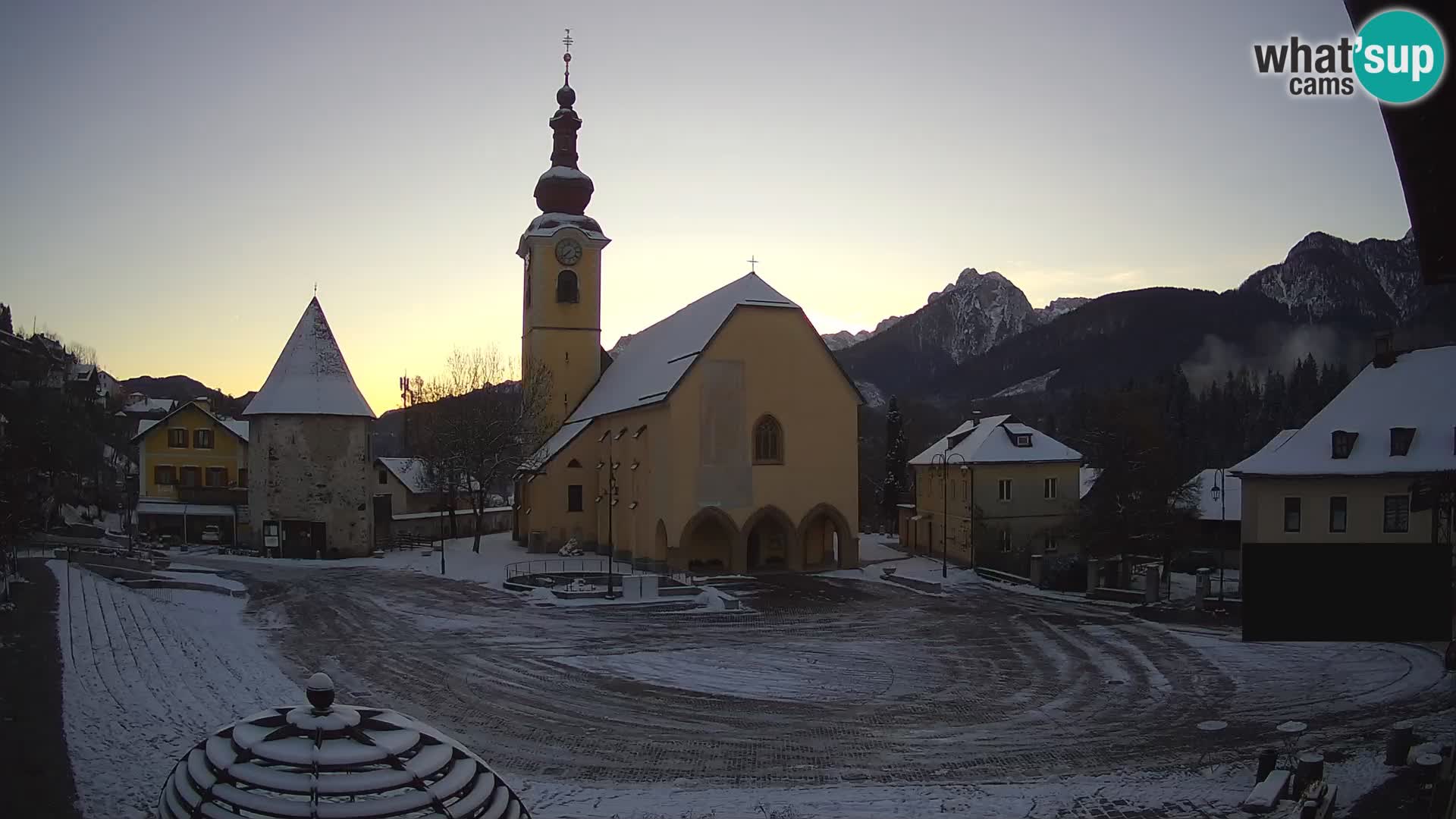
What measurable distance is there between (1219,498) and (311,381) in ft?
144

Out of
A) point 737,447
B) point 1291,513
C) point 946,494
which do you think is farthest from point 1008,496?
point 1291,513

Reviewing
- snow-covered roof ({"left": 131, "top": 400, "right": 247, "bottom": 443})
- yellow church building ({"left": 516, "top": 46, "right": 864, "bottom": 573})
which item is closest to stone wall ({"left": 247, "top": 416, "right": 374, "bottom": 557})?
yellow church building ({"left": 516, "top": 46, "right": 864, "bottom": 573})

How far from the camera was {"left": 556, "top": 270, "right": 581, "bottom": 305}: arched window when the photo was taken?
175 ft

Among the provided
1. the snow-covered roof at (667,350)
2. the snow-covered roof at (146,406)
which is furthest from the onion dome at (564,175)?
the snow-covered roof at (146,406)

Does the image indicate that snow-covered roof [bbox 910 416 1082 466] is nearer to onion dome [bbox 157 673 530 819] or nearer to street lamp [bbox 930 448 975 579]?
street lamp [bbox 930 448 975 579]

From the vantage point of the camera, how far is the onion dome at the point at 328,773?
591 cm

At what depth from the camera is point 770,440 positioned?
39812 mm

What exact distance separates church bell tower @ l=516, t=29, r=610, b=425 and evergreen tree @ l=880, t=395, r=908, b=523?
868 inches

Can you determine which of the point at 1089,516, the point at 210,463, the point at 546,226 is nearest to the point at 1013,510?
the point at 1089,516

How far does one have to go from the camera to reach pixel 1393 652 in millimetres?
21547

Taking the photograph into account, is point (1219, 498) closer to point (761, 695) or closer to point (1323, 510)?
point (1323, 510)

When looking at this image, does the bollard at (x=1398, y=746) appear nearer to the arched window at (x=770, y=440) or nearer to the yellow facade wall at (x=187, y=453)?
the arched window at (x=770, y=440)

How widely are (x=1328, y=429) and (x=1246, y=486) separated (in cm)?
289

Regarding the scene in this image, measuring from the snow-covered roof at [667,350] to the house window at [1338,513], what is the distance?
1941 centimetres
